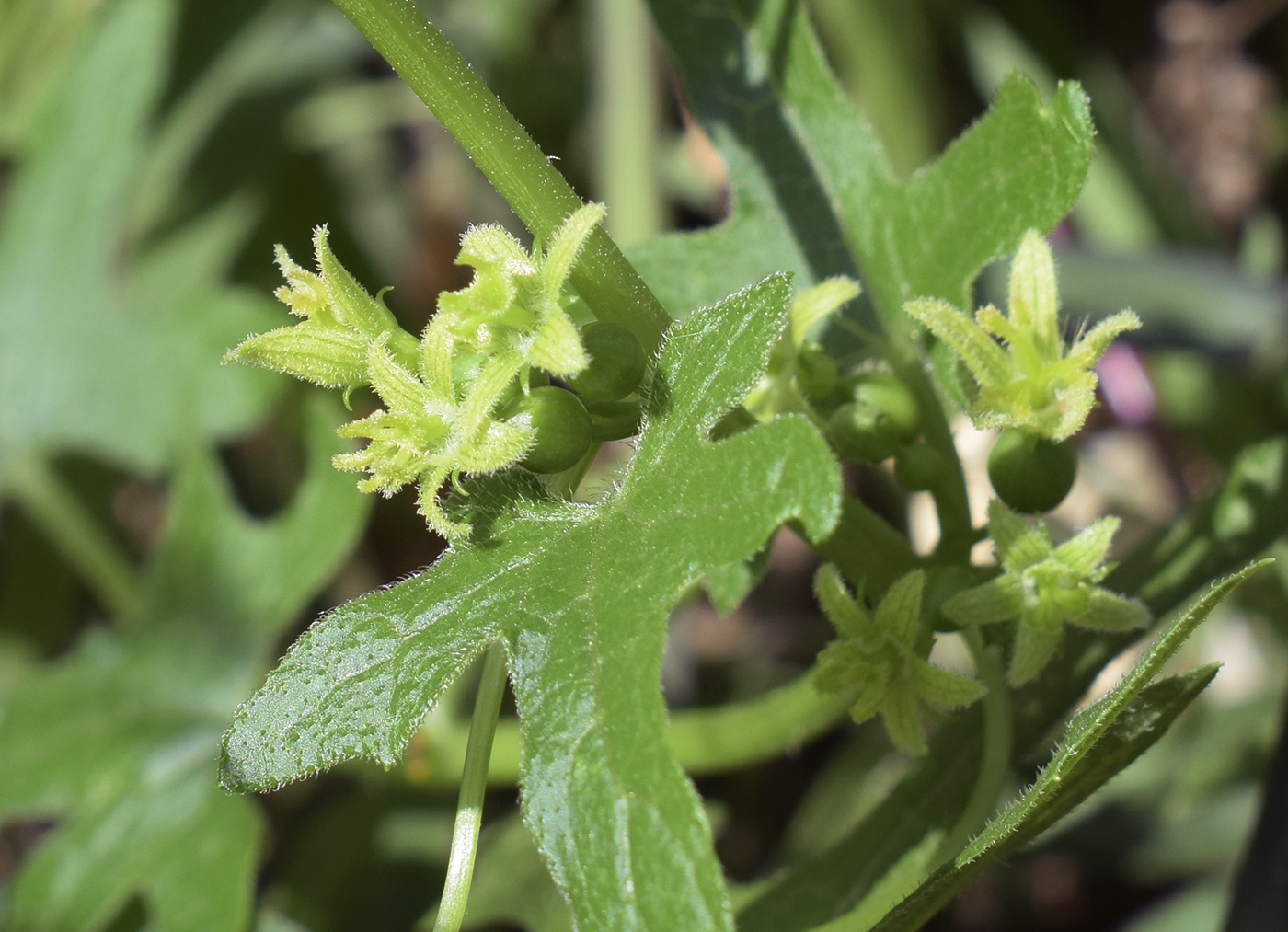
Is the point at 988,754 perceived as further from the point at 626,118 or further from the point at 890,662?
the point at 626,118

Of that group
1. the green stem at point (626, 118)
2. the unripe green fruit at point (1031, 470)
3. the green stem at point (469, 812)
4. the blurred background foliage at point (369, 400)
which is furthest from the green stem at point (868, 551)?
the green stem at point (626, 118)

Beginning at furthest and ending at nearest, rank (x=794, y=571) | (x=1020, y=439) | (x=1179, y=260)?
(x=794, y=571), (x=1179, y=260), (x=1020, y=439)

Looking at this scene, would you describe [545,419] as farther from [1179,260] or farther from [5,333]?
[5,333]

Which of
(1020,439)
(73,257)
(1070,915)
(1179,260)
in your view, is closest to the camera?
(1020,439)

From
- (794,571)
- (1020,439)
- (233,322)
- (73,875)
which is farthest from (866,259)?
(794,571)

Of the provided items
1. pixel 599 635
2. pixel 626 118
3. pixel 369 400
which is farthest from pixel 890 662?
pixel 626 118

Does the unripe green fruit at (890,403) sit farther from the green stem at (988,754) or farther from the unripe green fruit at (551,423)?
the unripe green fruit at (551,423)
